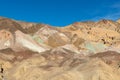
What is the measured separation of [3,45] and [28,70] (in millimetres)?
22964

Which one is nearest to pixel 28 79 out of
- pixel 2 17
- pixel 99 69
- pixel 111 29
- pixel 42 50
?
pixel 99 69

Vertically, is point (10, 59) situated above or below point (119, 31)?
below

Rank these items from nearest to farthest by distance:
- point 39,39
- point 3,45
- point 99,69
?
1. point 99,69
2. point 3,45
3. point 39,39

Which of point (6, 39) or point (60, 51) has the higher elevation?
point (6, 39)

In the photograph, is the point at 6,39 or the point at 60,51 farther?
the point at 6,39

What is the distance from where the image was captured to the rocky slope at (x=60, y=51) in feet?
260

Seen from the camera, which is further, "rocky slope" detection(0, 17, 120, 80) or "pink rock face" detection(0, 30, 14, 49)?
"pink rock face" detection(0, 30, 14, 49)

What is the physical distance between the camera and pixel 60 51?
3944 inches

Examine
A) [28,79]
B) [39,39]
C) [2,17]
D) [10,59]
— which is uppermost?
[2,17]

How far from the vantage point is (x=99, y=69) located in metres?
76.4

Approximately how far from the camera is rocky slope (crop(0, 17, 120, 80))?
7938 cm

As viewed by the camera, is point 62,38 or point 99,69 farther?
point 62,38

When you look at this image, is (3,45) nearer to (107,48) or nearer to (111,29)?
(107,48)

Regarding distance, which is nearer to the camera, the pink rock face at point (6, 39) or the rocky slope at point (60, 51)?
the rocky slope at point (60, 51)
